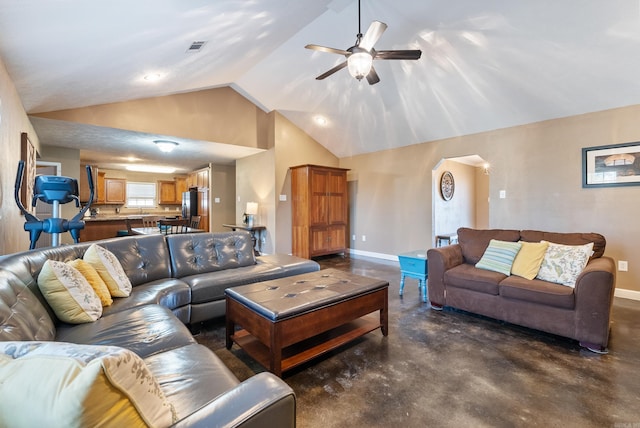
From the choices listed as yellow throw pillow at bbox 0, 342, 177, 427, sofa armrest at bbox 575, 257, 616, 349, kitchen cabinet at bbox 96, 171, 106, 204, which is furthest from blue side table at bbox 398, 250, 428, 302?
kitchen cabinet at bbox 96, 171, 106, 204

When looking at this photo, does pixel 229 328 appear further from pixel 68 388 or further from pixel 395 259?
pixel 395 259

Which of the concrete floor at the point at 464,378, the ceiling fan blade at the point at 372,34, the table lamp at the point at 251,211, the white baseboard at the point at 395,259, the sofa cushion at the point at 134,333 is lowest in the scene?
the concrete floor at the point at 464,378

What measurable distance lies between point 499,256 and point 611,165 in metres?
2.15

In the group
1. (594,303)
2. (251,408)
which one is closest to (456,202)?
(594,303)

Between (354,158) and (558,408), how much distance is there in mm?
5646

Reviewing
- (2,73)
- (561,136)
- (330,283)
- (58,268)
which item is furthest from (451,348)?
(2,73)

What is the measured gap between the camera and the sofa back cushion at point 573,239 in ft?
8.84

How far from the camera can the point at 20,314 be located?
1.28 metres

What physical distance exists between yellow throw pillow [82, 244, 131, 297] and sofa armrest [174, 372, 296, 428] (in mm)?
1772

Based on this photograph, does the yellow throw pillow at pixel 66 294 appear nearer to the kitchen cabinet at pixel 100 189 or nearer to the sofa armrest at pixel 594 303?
the sofa armrest at pixel 594 303

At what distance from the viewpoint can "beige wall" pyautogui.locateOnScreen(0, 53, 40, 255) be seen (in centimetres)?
229

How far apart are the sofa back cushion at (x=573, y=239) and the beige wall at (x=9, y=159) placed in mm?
4878

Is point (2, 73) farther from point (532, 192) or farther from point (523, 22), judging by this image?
point (532, 192)

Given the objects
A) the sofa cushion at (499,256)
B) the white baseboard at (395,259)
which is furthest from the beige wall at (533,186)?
the sofa cushion at (499,256)
